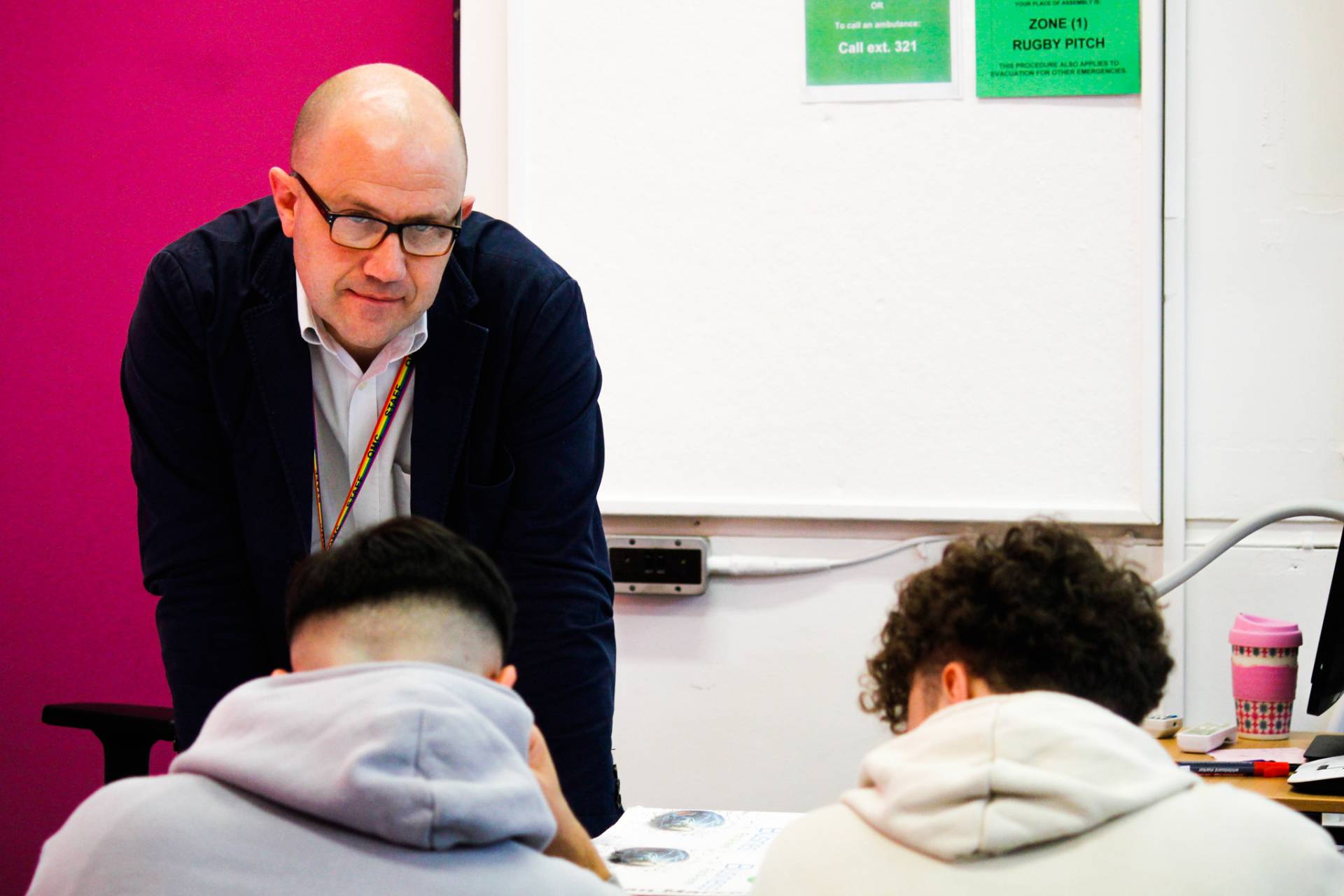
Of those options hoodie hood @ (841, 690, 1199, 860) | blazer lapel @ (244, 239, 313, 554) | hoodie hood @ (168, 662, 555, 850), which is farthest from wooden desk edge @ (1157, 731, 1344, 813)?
blazer lapel @ (244, 239, 313, 554)

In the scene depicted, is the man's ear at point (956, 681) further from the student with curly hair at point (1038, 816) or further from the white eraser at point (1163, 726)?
the white eraser at point (1163, 726)

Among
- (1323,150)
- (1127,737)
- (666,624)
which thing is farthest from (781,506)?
(1127,737)

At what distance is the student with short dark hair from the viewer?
0.83 m

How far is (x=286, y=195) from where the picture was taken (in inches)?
63.5

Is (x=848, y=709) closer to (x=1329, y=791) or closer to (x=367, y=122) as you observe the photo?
(x=1329, y=791)

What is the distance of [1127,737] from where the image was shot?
99cm

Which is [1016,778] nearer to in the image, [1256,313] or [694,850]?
[694,850]

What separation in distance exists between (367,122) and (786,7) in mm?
1237

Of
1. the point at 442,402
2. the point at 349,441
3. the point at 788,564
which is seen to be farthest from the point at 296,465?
the point at 788,564

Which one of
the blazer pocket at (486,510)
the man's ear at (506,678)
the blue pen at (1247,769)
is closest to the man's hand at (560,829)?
the man's ear at (506,678)

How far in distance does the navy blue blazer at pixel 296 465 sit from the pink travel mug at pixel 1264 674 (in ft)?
3.61

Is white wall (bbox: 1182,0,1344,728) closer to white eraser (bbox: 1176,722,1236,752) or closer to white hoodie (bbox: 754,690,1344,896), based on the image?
white eraser (bbox: 1176,722,1236,752)

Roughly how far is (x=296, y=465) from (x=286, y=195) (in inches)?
13.3

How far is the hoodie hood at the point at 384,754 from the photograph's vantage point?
82cm
